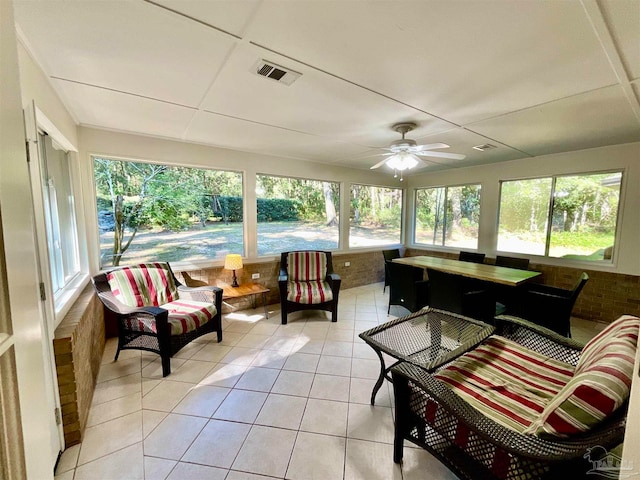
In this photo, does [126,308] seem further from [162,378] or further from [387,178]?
[387,178]

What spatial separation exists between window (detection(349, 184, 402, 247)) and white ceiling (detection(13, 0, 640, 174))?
2552 mm

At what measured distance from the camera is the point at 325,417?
6.05ft

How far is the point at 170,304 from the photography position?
111 inches

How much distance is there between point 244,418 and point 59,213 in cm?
238

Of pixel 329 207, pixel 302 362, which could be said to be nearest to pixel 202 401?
pixel 302 362

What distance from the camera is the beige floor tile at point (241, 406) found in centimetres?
184

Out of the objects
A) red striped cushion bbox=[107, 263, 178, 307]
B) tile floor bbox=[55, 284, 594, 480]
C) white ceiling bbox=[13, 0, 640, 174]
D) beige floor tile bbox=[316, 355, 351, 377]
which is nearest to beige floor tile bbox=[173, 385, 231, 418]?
tile floor bbox=[55, 284, 594, 480]

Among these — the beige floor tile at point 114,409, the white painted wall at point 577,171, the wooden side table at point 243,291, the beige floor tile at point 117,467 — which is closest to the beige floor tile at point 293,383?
the beige floor tile at point 117,467

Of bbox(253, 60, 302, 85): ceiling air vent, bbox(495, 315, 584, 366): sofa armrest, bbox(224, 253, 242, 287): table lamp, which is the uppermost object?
bbox(253, 60, 302, 85): ceiling air vent

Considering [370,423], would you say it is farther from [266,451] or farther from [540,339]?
[540,339]

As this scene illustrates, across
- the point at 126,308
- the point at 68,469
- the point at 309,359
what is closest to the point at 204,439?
the point at 68,469

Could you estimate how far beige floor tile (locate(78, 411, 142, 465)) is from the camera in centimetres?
156

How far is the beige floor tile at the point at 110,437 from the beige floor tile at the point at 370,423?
1397 mm

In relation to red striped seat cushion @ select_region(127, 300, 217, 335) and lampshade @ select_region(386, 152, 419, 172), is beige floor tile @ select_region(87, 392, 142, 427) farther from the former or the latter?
lampshade @ select_region(386, 152, 419, 172)
